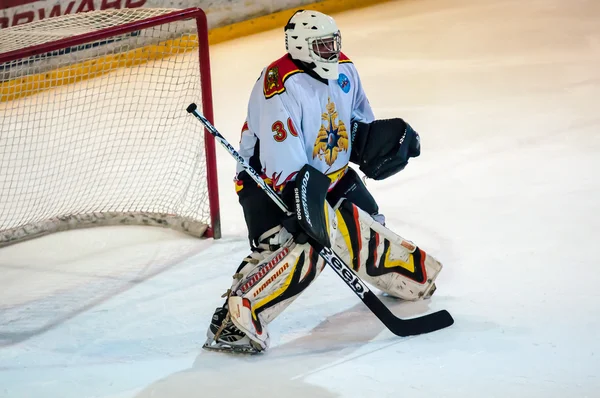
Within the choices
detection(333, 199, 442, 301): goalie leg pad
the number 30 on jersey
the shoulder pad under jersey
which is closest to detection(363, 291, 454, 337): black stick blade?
detection(333, 199, 442, 301): goalie leg pad

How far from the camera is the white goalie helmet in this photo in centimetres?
300

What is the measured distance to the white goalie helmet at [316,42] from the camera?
300 centimetres

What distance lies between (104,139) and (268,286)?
2528mm

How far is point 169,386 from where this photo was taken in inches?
114

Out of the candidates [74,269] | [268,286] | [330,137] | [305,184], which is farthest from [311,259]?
[74,269]

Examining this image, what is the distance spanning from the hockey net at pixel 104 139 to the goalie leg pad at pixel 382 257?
1082 mm

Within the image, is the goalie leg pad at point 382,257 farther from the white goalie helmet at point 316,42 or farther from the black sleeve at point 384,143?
the white goalie helmet at point 316,42

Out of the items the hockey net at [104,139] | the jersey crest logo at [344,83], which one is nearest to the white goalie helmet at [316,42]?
the jersey crest logo at [344,83]

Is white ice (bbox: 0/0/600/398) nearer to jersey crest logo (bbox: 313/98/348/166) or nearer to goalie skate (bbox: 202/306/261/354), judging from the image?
goalie skate (bbox: 202/306/261/354)

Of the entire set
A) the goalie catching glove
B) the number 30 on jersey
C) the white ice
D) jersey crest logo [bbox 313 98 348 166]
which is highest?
the number 30 on jersey

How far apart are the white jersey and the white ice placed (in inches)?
23.5

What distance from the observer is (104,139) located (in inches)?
208

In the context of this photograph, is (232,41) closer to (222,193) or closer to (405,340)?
(222,193)

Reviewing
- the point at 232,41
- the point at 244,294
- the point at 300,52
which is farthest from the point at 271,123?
the point at 232,41
